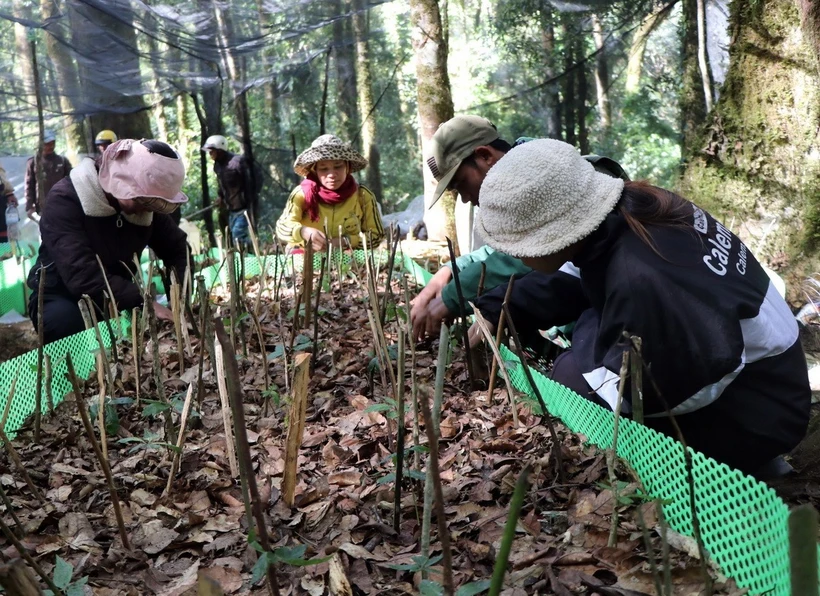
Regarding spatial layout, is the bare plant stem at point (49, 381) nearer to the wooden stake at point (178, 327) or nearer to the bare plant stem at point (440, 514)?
the wooden stake at point (178, 327)

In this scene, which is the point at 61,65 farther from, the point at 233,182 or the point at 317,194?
the point at 317,194

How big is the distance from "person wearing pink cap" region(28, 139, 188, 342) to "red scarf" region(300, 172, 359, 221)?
1278 millimetres

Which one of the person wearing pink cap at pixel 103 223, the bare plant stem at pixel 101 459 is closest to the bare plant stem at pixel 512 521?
the bare plant stem at pixel 101 459

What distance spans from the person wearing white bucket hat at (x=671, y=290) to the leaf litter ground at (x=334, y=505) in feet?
1.01

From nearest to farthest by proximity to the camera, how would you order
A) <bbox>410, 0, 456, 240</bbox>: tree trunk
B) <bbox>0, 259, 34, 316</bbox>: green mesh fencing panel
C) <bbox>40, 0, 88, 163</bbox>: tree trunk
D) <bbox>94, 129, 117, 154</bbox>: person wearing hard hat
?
1. <bbox>0, 259, 34, 316</bbox>: green mesh fencing panel
2. <bbox>40, 0, 88, 163</bbox>: tree trunk
3. <bbox>410, 0, 456, 240</bbox>: tree trunk
4. <bbox>94, 129, 117, 154</bbox>: person wearing hard hat

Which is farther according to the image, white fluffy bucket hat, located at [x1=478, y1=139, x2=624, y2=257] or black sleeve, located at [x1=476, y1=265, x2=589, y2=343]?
black sleeve, located at [x1=476, y1=265, x2=589, y2=343]

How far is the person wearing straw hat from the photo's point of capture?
4867 mm

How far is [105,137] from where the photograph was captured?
7840mm

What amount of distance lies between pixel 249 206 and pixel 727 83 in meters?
5.32

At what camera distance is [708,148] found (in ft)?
16.8

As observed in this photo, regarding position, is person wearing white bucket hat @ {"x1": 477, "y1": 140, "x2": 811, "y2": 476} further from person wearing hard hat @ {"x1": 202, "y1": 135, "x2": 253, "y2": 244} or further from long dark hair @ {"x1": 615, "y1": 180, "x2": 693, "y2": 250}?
person wearing hard hat @ {"x1": 202, "y1": 135, "x2": 253, "y2": 244}

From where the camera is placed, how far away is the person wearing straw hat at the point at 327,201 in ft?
16.0

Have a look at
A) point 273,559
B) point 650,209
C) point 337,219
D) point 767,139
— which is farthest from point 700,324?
point 767,139

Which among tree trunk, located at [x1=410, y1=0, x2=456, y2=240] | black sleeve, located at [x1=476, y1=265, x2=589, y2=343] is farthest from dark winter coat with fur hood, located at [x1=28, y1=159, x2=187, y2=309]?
tree trunk, located at [x1=410, y1=0, x2=456, y2=240]
